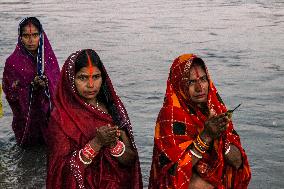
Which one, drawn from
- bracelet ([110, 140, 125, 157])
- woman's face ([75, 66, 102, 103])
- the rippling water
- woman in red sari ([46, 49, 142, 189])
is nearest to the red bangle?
woman in red sari ([46, 49, 142, 189])

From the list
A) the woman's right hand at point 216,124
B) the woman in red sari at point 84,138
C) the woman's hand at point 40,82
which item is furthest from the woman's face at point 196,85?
the woman's hand at point 40,82

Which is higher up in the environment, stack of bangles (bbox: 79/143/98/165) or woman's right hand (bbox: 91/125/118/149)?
woman's right hand (bbox: 91/125/118/149)

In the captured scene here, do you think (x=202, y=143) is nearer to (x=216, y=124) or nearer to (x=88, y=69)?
(x=216, y=124)

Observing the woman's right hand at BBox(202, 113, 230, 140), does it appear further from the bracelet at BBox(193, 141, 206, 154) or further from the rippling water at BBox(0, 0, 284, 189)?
the rippling water at BBox(0, 0, 284, 189)

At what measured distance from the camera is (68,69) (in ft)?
12.7

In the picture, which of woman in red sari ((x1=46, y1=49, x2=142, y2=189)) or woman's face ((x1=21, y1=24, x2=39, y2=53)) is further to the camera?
woman's face ((x1=21, y1=24, x2=39, y2=53))

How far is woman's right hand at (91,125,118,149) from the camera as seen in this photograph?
3648mm

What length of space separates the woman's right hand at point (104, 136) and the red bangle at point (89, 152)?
0.03 m

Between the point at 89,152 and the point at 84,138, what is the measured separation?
148mm

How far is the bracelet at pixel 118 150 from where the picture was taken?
150 inches

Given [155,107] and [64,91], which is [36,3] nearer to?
[155,107]

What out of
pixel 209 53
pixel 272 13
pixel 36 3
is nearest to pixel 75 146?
pixel 209 53

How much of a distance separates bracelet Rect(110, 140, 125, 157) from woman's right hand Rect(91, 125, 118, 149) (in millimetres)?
103

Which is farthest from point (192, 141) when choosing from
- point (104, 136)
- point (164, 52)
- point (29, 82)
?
point (164, 52)
